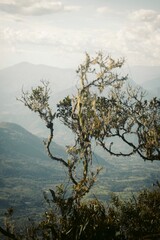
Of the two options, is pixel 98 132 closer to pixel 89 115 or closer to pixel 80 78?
pixel 89 115

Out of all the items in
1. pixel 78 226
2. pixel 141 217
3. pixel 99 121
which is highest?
pixel 99 121

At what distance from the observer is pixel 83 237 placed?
16438 mm

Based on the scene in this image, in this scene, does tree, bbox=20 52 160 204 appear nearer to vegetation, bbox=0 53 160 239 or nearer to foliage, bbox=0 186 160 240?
vegetation, bbox=0 53 160 239

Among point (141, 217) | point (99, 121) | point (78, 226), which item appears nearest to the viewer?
point (78, 226)

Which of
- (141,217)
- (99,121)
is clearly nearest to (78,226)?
(99,121)

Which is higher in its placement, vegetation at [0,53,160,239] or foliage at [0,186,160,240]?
vegetation at [0,53,160,239]

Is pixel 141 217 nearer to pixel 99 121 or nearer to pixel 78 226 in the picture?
pixel 99 121

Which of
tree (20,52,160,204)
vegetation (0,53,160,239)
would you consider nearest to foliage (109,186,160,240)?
vegetation (0,53,160,239)

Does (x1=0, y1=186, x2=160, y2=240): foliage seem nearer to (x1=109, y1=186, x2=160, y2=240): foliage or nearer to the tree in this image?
(x1=109, y1=186, x2=160, y2=240): foliage

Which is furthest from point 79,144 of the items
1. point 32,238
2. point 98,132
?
point 32,238

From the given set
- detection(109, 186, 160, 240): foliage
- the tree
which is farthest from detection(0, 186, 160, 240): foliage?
the tree

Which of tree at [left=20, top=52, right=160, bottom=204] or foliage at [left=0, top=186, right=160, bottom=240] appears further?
tree at [left=20, top=52, right=160, bottom=204]

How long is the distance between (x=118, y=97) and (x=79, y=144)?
8120 millimetres

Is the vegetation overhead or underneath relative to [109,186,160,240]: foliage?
overhead
